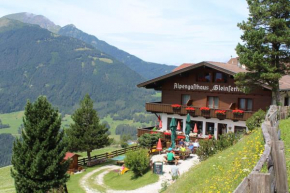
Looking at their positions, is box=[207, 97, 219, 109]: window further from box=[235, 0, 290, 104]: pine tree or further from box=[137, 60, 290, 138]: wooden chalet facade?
box=[235, 0, 290, 104]: pine tree

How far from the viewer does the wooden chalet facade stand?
30.9 metres

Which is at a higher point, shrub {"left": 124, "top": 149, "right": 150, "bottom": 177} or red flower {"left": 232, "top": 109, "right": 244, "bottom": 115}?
red flower {"left": 232, "top": 109, "right": 244, "bottom": 115}

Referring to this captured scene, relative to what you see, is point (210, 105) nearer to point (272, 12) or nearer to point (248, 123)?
point (248, 123)

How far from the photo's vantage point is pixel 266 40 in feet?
81.9

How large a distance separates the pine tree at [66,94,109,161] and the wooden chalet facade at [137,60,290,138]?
19.8ft

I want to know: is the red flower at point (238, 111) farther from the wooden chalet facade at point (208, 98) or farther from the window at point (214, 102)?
the window at point (214, 102)

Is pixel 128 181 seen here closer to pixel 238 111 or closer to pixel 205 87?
pixel 238 111

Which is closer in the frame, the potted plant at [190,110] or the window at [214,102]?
the potted plant at [190,110]

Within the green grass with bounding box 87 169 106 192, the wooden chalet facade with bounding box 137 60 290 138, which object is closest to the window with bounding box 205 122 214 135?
the wooden chalet facade with bounding box 137 60 290 138

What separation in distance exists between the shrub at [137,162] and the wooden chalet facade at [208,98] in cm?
1041

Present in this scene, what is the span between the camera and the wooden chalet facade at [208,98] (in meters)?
30.9

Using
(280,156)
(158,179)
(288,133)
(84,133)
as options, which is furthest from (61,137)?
(280,156)

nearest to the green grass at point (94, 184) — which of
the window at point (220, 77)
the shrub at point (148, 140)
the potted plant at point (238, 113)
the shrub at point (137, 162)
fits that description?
the shrub at point (137, 162)

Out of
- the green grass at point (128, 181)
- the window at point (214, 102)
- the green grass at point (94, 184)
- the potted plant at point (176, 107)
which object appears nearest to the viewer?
the green grass at point (128, 181)
